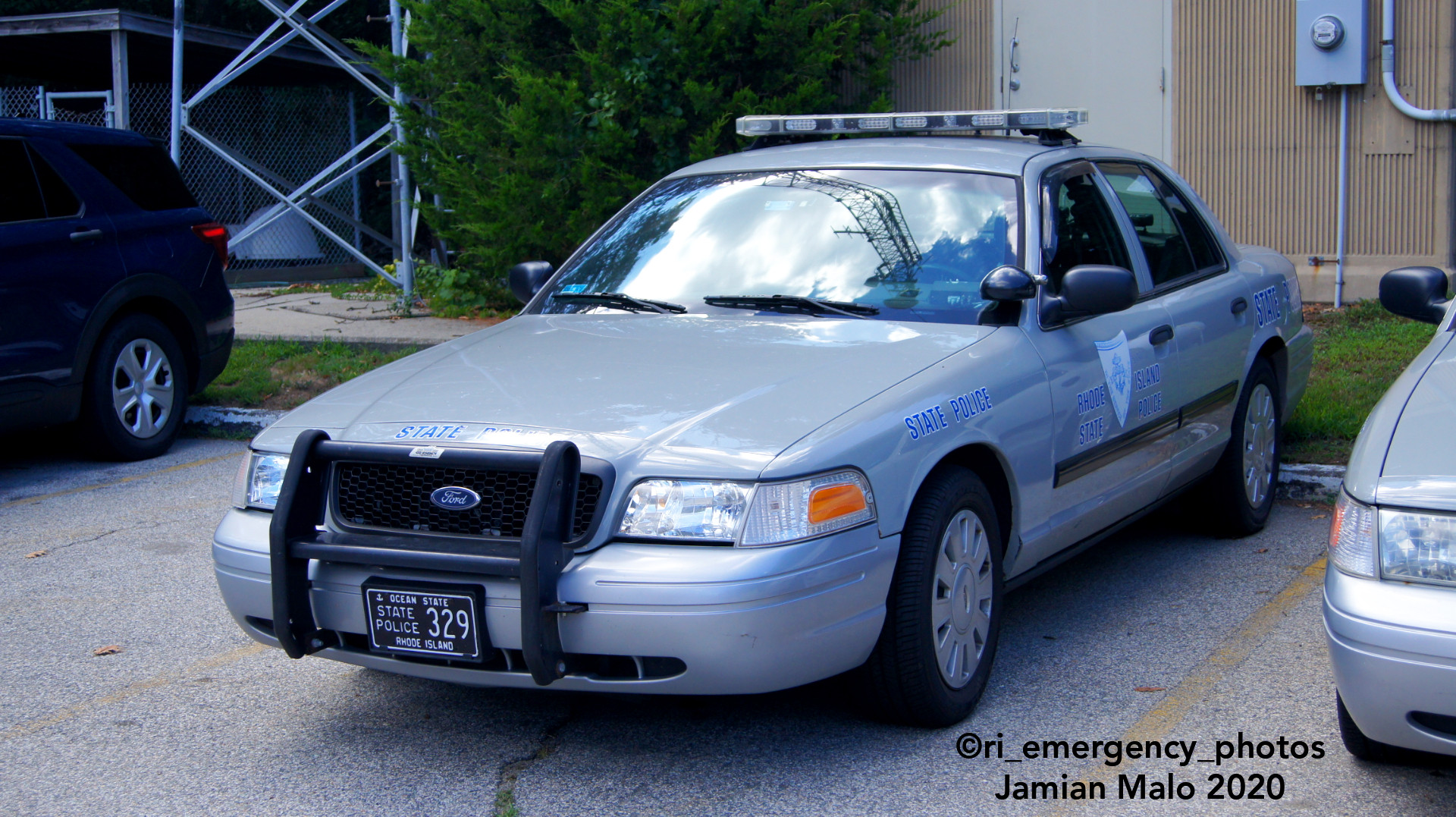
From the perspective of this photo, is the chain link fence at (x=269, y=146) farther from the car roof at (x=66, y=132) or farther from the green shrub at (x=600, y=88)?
the car roof at (x=66, y=132)

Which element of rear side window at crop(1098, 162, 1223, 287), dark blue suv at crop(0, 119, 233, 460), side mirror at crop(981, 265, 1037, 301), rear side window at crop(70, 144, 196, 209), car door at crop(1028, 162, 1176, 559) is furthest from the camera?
rear side window at crop(70, 144, 196, 209)

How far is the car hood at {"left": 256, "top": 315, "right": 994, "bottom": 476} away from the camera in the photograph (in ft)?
11.0

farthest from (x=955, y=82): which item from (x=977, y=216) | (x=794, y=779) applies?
(x=794, y=779)

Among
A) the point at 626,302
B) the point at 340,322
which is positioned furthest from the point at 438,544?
the point at 340,322

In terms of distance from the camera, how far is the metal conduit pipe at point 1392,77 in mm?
10062

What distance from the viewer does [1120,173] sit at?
525cm

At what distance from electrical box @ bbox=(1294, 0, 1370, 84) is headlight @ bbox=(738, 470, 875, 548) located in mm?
8501

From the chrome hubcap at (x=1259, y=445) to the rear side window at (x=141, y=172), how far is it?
6026 millimetres

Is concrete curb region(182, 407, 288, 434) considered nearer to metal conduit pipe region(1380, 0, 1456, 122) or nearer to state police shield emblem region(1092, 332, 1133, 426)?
state police shield emblem region(1092, 332, 1133, 426)

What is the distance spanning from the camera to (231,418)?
8586 mm

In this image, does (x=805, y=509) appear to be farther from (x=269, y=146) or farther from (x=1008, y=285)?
(x=269, y=146)

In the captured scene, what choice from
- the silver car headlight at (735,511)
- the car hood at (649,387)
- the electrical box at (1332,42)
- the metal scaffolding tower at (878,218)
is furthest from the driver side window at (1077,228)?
the electrical box at (1332,42)

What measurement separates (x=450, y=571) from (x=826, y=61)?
7.59m

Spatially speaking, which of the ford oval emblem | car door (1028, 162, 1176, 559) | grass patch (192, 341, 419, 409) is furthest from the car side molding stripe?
grass patch (192, 341, 419, 409)
